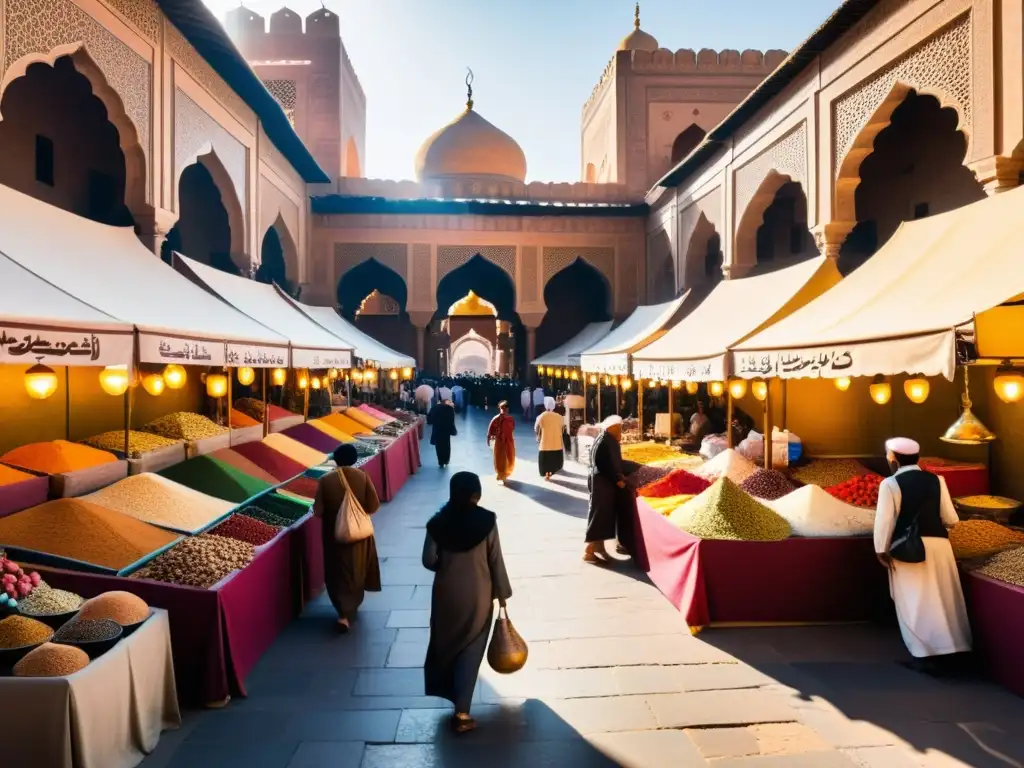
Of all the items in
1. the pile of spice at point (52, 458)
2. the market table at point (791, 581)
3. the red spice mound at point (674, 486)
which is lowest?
the market table at point (791, 581)

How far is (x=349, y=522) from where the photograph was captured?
475 centimetres

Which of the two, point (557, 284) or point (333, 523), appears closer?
point (333, 523)

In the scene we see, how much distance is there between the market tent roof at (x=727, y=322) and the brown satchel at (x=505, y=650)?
154 inches

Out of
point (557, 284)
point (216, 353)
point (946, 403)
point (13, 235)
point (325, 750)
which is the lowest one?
point (325, 750)

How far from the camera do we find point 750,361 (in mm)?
6320

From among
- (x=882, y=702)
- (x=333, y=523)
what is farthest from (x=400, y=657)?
(x=882, y=702)

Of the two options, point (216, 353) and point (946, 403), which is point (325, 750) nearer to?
point (216, 353)

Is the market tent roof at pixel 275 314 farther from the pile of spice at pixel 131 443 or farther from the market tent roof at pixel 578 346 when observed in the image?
the market tent roof at pixel 578 346

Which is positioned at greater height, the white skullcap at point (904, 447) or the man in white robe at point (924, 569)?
the white skullcap at point (904, 447)

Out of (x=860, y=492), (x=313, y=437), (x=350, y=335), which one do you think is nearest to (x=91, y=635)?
(x=860, y=492)

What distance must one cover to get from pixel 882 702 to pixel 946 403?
522cm

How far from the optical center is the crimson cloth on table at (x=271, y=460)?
7.12m

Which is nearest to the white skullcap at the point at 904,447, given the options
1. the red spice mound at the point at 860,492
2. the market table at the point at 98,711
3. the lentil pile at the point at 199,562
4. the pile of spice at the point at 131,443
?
the red spice mound at the point at 860,492

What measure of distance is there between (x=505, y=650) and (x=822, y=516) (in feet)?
8.43
